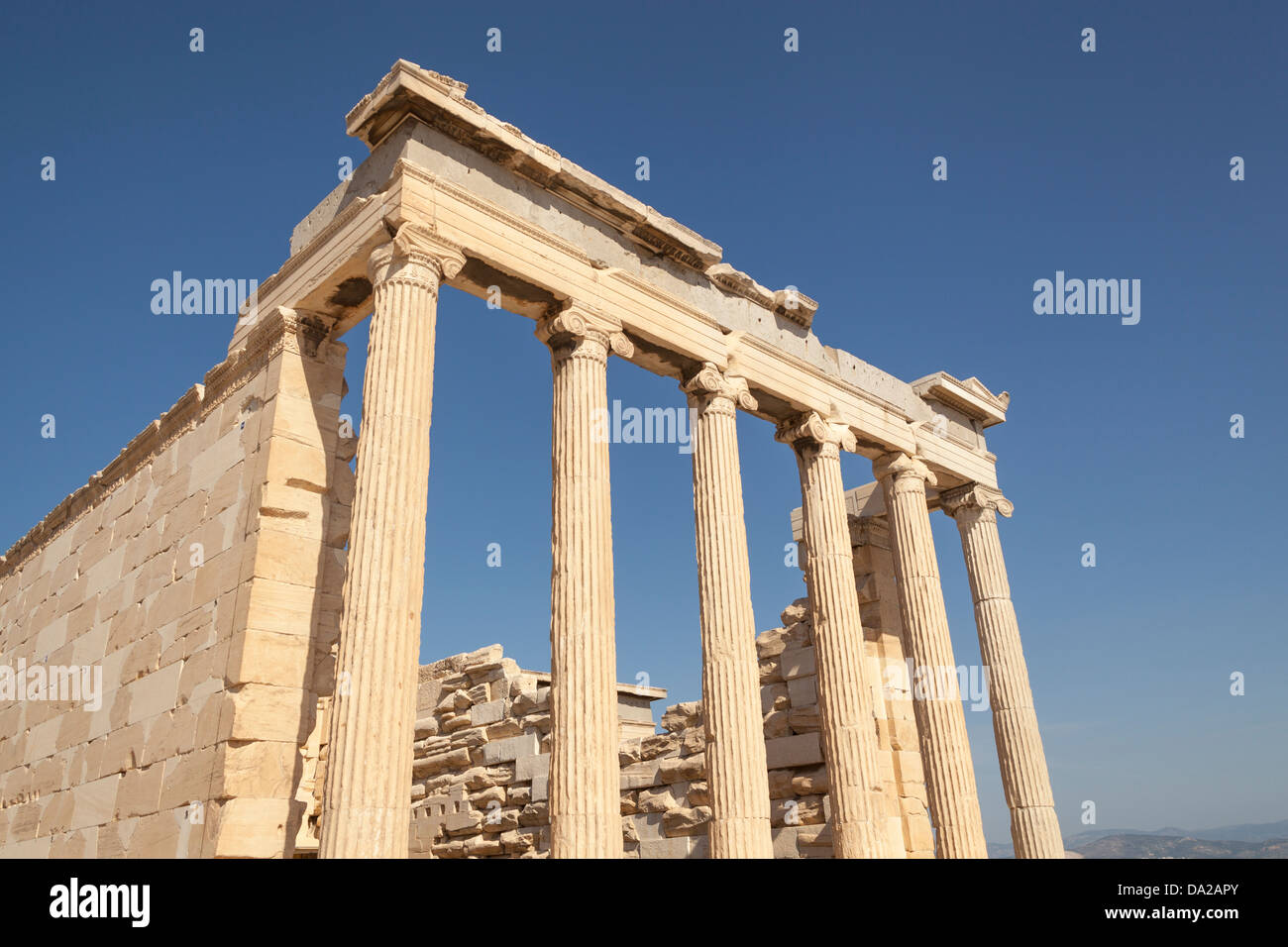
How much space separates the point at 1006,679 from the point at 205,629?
1499 cm

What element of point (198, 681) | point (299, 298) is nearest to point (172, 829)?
point (198, 681)

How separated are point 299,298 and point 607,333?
14.6ft

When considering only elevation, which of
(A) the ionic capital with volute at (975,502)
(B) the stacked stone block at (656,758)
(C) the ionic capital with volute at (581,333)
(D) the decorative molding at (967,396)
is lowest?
(B) the stacked stone block at (656,758)

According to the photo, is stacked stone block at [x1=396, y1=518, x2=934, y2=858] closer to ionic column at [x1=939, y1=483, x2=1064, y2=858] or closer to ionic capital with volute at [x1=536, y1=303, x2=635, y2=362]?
ionic column at [x1=939, y1=483, x2=1064, y2=858]

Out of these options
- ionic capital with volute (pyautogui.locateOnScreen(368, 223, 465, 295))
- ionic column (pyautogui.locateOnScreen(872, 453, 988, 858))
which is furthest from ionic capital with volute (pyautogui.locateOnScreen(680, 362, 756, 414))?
ionic capital with volute (pyautogui.locateOnScreen(368, 223, 465, 295))

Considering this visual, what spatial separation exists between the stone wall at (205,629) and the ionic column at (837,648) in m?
8.06

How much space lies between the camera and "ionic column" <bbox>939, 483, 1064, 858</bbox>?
18094 mm

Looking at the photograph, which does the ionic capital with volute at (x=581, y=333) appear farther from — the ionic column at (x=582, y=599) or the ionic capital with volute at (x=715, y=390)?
the ionic capital with volute at (x=715, y=390)

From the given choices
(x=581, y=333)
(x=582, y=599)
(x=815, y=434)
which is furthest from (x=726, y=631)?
(x=581, y=333)

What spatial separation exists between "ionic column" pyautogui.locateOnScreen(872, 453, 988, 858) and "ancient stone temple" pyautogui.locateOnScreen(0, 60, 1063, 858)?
5 centimetres

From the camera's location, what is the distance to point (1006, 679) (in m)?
19.1

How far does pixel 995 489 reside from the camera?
834 inches

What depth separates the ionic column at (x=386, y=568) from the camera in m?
9.48

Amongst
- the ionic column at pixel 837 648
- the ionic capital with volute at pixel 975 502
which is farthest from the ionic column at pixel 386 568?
the ionic capital with volute at pixel 975 502
